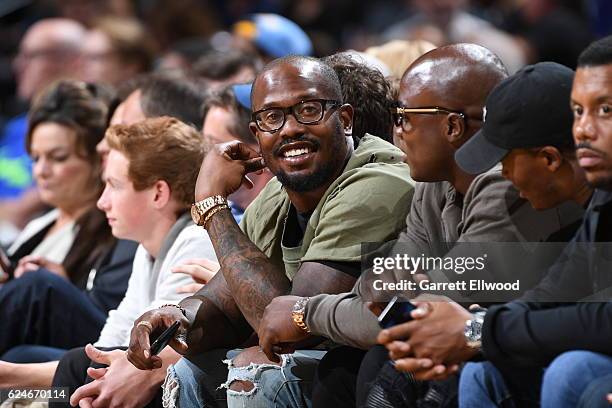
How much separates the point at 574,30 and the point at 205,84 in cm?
339

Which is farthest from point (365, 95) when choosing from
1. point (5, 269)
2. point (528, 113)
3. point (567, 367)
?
point (5, 269)

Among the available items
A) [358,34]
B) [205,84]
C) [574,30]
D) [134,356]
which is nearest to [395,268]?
[134,356]

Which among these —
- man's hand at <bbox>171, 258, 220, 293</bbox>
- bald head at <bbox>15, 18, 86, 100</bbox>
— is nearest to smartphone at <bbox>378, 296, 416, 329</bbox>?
man's hand at <bbox>171, 258, 220, 293</bbox>

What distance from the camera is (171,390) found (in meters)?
3.60

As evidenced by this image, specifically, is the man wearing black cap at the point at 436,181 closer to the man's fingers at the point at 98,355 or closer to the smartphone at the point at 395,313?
the smartphone at the point at 395,313

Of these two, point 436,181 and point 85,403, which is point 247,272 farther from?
point 85,403

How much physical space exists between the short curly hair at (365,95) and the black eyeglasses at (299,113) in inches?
11.2

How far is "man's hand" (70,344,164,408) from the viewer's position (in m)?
3.79

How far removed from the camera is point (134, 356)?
359 centimetres

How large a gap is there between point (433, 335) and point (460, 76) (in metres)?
0.77

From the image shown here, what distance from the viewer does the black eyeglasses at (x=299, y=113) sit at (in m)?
3.52

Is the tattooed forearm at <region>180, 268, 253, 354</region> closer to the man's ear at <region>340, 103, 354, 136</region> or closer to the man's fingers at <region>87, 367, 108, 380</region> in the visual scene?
the man's fingers at <region>87, 367, 108, 380</region>

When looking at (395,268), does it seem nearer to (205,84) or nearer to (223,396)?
(223,396)

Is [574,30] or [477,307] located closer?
[477,307]
